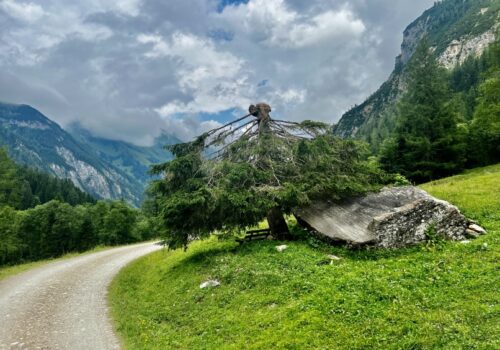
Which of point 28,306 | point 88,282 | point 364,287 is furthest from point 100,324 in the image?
point 364,287

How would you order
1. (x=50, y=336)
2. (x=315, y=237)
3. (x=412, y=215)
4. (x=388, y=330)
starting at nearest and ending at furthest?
(x=388, y=330) < (x=50, y=336) < (x=412, y=215) < (x=315, y=237)

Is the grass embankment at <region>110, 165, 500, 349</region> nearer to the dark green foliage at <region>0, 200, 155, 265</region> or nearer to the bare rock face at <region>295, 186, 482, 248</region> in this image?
the bare rock face at <region>295, 186, 482, 248</region>

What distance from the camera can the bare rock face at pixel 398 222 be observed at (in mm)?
15523

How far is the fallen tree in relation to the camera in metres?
18.1

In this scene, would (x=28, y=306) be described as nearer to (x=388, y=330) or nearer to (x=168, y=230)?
(x=168, y=230)

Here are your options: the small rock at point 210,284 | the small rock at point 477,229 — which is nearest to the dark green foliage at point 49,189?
the small rock at point 210,284

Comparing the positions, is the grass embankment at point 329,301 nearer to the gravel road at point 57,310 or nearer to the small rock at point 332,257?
the small rock at point 332,257

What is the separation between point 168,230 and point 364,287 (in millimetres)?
11584

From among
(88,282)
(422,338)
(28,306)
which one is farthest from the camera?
(88,282)

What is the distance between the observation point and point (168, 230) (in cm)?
1928

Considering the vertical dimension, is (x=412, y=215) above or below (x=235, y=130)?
below

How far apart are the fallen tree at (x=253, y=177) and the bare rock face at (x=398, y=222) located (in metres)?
1.58

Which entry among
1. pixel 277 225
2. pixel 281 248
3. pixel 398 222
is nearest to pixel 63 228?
pixel 277 225

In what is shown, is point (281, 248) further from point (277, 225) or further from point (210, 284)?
point (210, 284)
